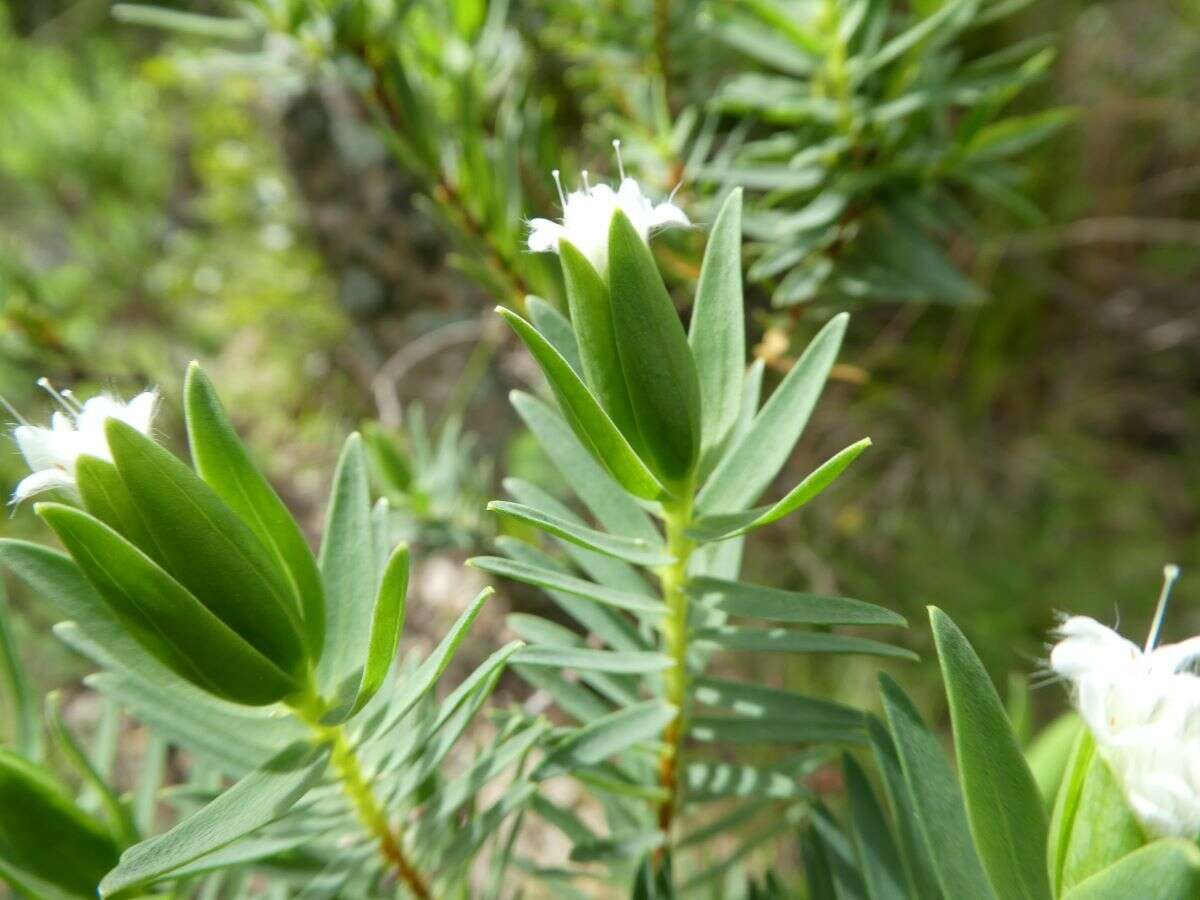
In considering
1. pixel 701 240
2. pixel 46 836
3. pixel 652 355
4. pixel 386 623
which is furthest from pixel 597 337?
pixel 701 240

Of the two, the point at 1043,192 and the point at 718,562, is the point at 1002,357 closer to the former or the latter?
the point at 1043,192

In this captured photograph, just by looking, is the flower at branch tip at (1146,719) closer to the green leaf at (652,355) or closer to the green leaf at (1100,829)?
the green leaf at (1100,829)

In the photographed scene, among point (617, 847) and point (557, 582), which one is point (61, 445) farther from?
point (617, 847)

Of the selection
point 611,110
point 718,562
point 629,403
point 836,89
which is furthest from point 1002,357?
point 629,403

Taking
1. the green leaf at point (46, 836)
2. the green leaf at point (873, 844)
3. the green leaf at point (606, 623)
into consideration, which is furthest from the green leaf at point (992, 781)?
the green leaf at point (46, 836)

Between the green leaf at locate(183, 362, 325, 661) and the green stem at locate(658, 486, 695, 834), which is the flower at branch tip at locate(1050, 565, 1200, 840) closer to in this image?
the green stem at locate(658, 486, 695, 834)

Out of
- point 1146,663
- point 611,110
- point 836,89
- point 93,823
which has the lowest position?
point 93,823
